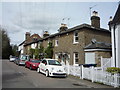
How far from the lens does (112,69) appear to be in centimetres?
1010

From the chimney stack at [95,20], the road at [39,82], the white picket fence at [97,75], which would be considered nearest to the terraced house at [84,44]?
the chimney stack at [95,20]

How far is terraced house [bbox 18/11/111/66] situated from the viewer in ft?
59.5

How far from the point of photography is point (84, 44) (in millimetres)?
19312

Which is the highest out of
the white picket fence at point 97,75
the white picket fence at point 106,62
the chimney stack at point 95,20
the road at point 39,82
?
the chimney stack at point 95,20

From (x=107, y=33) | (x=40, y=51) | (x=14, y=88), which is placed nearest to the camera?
(x=14, y=88)

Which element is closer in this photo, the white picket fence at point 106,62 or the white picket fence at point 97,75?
the white picket fence at point 97,75

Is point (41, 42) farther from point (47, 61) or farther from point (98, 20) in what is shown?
point (47, 61)

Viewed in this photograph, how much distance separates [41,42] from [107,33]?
1452 centimetres

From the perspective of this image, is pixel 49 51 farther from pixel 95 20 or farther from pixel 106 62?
pixel 106 62

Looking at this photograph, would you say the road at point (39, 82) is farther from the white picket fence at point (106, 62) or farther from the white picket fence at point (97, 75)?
the white picket fence at point (106, 62)

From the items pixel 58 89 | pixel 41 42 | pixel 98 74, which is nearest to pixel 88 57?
pixel 98 74

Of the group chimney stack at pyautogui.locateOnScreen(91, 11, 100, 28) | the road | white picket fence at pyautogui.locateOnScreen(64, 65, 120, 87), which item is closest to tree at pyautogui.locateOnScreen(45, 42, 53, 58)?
chimney stack at pyautogui.locateOnScreen(91, 11, 100, 28)

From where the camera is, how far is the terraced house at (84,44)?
59.5 ft

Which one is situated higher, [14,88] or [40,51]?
[40,51]
